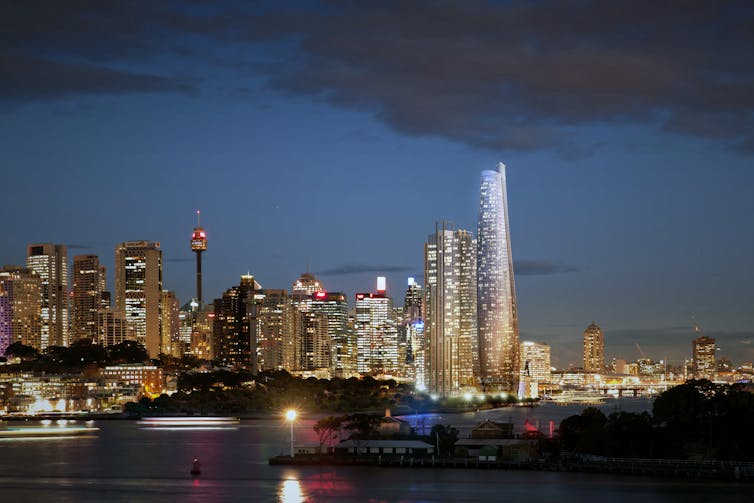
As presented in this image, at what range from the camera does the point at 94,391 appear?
19588 cm

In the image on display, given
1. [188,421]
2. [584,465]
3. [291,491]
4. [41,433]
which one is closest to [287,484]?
[291,491]

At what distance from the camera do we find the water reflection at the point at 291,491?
5915 cm

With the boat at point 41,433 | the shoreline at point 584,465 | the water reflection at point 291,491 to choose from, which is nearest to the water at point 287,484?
the water reflection at point 291,491

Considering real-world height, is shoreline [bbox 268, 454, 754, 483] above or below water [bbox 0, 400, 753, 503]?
above

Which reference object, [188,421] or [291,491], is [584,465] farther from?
[188,421]

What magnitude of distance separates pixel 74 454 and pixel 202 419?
2796 inches

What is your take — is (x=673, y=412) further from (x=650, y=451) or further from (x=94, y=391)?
(x=94, y=391)

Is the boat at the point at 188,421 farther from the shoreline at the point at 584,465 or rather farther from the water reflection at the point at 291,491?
the water reflection at the point at 291,491

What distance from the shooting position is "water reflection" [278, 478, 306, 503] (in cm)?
5915

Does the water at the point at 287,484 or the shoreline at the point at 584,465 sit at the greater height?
the shoreline at the point at 584,465

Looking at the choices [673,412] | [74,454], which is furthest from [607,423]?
[74,454]

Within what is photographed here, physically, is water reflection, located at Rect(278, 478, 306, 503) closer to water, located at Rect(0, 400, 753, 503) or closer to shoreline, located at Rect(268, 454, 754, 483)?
water, located at Rect(0, 400, 753, 503)

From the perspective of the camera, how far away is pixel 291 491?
6259 cm

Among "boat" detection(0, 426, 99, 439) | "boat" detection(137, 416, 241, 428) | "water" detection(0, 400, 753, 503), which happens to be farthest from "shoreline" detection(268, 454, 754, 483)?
"boat" detection(137, 416, 241, 428)
